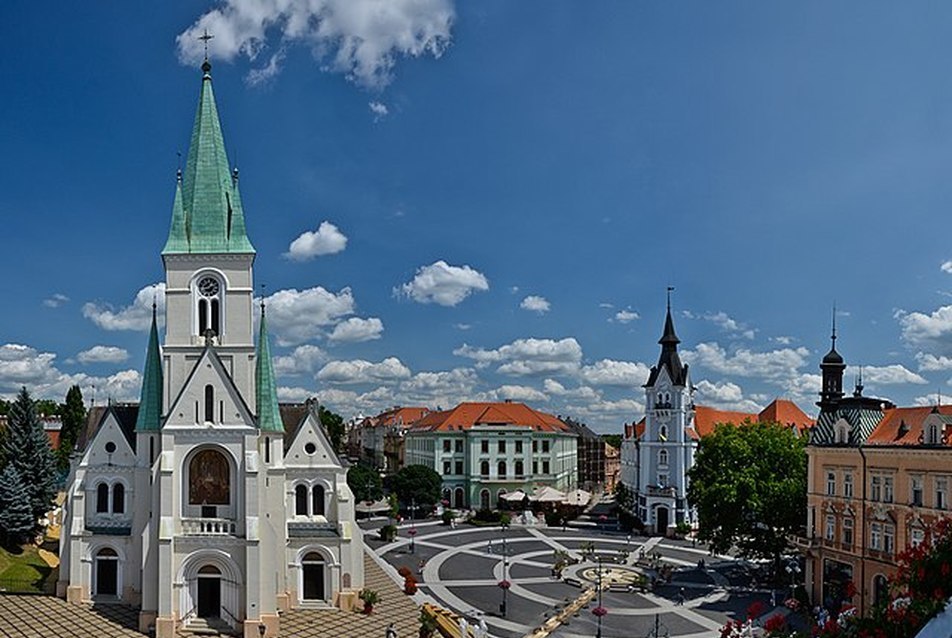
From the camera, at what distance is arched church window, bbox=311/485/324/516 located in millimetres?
40156

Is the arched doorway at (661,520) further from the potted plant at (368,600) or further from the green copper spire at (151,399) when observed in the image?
the green copper spire at (151,399)

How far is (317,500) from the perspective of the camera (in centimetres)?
4022

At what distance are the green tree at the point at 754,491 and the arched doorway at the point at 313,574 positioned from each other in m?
22.8

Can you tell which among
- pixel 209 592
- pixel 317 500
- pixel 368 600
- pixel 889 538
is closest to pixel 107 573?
pixel 209 592

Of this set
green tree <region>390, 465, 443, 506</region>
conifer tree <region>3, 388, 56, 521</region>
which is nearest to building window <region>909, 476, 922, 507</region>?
conifer tree <region>3, 388, 56, 521</region>

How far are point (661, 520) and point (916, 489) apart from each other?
126 feet

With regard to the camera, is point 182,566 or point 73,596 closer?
point 182,566

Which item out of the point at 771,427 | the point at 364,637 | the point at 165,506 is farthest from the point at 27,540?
the point at 771,427

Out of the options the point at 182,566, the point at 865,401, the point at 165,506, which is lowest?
the point at 182,566

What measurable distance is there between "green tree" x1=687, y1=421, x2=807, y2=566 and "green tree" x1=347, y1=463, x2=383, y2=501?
4024cm

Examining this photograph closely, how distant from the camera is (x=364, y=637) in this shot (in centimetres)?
3400

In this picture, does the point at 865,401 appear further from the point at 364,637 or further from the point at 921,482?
the point at 364,637

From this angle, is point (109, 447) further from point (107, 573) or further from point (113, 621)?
point (113, 621)

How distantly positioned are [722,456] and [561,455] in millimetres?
46759
